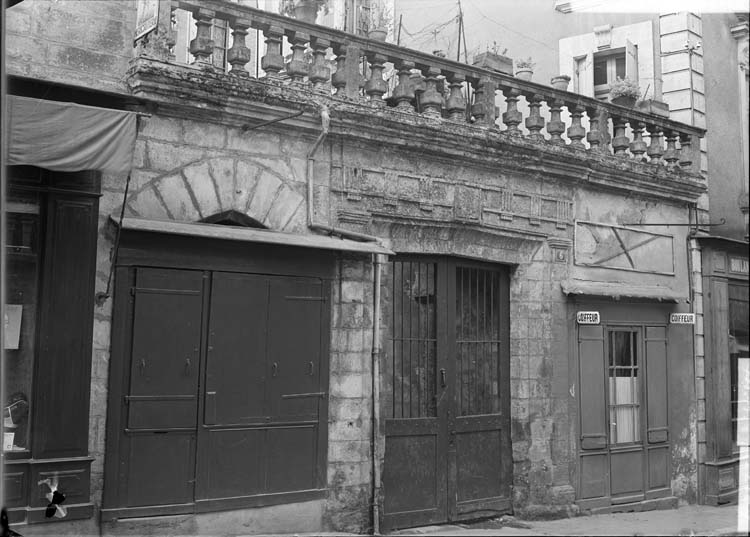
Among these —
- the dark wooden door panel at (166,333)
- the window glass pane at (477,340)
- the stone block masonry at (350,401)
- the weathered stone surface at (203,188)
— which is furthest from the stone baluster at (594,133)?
the dark wooden door panel at (166,333)

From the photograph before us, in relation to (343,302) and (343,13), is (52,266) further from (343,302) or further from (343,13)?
(343,13)

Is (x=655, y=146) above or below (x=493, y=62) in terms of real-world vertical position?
below

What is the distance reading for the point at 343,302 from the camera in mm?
7641

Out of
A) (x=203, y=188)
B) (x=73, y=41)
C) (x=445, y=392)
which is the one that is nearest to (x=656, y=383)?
(x=445, y=392)

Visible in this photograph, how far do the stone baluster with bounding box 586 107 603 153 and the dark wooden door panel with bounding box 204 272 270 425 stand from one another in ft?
15.8

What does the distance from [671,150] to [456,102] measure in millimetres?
3847

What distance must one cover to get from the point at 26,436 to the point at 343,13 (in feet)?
24.2

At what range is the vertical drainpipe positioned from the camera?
761 cm

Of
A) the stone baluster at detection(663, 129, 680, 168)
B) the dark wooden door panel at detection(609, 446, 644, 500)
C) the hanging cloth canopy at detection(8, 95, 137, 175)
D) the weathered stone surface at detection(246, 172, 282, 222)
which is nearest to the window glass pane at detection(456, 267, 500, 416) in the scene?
the dark wooden door panel at detection(609, 446, 644, 500)

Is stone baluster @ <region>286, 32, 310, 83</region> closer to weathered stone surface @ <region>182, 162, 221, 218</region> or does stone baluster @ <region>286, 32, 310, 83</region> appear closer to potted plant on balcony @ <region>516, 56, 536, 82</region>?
weathered stone surface @ <region>182, 162, 221, 218</region>

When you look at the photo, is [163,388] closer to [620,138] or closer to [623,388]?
[623,388]

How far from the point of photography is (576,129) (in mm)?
9781

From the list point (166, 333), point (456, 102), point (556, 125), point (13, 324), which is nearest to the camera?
point (13, 324)

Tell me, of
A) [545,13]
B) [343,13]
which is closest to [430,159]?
[545,13]
